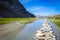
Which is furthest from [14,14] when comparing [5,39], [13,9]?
[5,39]

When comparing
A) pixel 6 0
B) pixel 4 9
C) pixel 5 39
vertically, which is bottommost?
pixel 5 39

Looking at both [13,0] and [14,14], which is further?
[13,0]

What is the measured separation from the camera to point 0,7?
11975cm

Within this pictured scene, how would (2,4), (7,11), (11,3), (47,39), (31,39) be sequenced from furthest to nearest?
(11,3) < (2,4) < (7,11) < (31,39) < (47,39)

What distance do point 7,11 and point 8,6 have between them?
36.9ft

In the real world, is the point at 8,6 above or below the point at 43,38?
above

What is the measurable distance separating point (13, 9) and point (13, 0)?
49.0ft

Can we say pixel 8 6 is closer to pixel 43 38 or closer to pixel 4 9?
pixel 4 9

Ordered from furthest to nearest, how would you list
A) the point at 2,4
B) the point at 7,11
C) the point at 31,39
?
the point at 2,4
the point at 7,11
the point at 31,39

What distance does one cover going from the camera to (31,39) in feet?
49.6

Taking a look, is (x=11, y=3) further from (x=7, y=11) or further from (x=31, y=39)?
(x=31, y=39)

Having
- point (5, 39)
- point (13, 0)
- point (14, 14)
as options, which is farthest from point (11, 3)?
point (5, 39)

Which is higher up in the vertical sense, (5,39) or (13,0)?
(13,0)

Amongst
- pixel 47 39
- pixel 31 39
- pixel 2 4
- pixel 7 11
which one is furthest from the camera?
pixel 2 4
